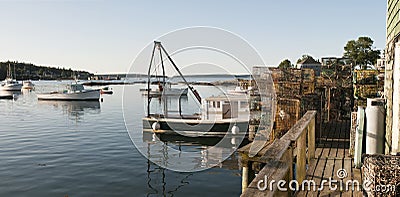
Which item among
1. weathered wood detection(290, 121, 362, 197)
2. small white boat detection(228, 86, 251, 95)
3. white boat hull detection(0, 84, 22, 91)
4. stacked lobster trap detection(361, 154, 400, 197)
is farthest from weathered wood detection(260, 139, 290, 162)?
white boat hull detection(0, 84, 22, 91)

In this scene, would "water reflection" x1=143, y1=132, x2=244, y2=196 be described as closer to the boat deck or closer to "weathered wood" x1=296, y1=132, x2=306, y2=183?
the boat deck

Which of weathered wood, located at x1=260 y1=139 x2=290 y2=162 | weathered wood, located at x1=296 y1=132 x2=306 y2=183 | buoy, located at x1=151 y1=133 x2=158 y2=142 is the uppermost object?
weathered wood, located at x1=260 y1=139 x2=290 y2=162

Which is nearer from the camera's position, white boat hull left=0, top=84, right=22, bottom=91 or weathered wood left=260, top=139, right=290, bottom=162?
weathered wood left=260, top=139, right=290, bottom=162

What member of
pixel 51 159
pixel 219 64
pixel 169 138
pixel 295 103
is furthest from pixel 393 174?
pixel 169 138

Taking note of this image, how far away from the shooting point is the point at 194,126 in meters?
17.0

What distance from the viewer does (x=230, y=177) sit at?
36.9ft

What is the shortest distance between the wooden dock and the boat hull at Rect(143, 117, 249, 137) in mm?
8883

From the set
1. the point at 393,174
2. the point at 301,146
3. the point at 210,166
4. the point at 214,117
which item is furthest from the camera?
the point at 214,117

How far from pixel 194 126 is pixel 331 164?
12353 mm

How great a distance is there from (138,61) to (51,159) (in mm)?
8721

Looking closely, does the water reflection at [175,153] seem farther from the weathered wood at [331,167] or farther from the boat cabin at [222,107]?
the weathered wood at [331,167]

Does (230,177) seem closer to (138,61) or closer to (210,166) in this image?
(210,166)

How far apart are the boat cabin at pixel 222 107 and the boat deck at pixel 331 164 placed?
9295 mm

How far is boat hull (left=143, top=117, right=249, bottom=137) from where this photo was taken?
1631 centimetres
